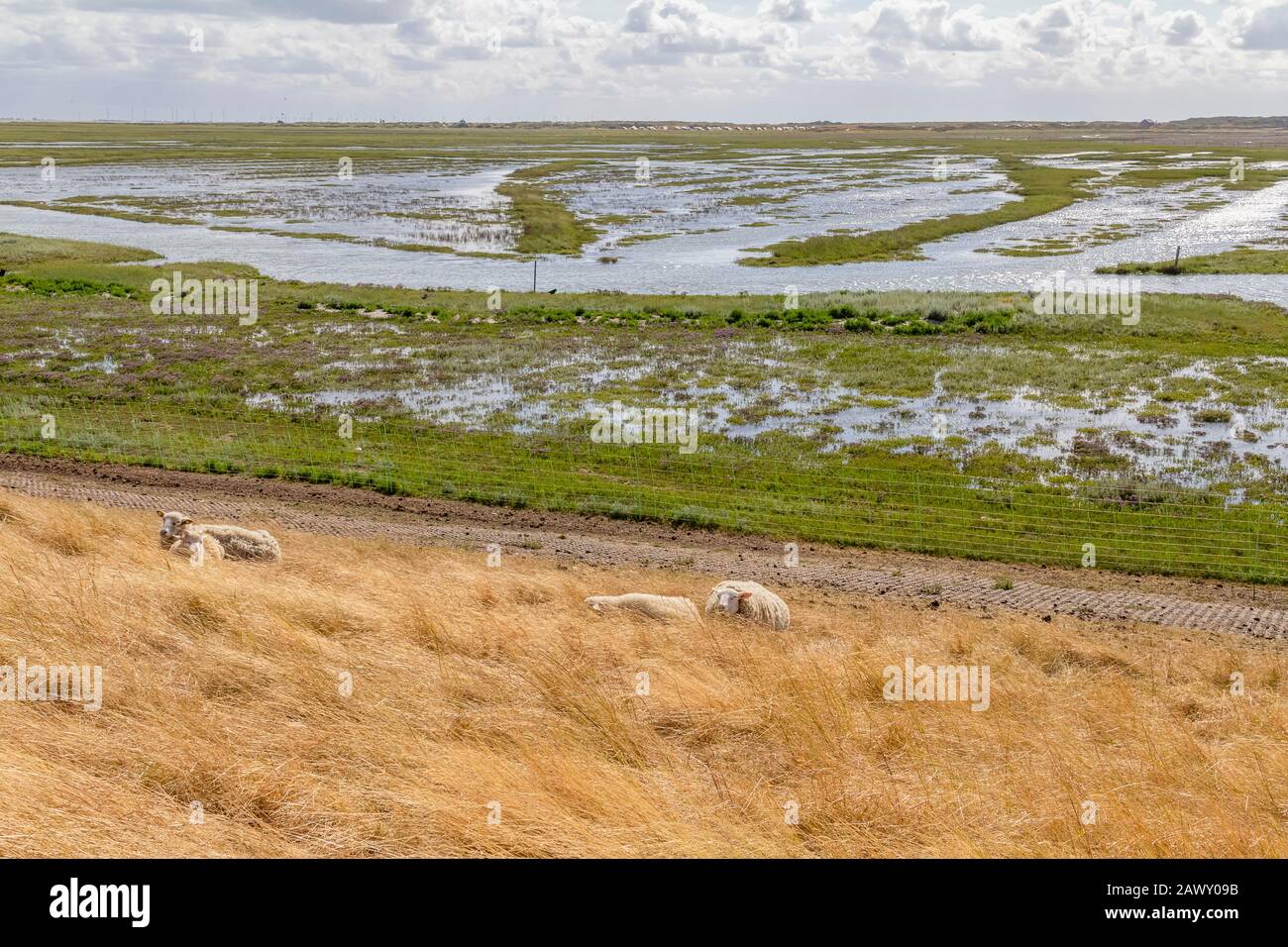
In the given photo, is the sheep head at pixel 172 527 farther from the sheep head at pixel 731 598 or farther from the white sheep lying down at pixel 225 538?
the sheep head at pixel 731 598

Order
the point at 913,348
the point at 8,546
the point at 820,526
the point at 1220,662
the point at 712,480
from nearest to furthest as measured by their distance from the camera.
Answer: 1. the point at 8,546
2. the point at 1220,662
3. the point at 820,526
4. the point at 712,480
5. the point at 913,348

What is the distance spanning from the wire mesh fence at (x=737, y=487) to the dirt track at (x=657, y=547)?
2.11 feet

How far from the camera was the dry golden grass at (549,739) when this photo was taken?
619 cm

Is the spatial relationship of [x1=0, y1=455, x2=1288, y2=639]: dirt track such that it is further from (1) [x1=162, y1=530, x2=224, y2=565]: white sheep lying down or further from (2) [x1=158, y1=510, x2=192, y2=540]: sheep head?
(1) [x1=162, y1=530, x2=224, y2=565]: white sheep lying down

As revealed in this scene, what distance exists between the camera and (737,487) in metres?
24.2

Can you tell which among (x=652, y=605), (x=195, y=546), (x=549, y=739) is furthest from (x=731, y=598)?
(x=195, y=546)

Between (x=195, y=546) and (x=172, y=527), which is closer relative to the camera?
(x=195, y=546)

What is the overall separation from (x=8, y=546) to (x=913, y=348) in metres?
35.3

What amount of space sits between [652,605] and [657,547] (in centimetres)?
604

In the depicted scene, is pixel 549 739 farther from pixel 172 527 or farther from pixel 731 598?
pixel 172 527

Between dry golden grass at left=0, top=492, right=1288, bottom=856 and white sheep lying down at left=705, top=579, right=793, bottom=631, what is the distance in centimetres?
148

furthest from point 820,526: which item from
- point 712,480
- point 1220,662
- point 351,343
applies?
point 351,343
